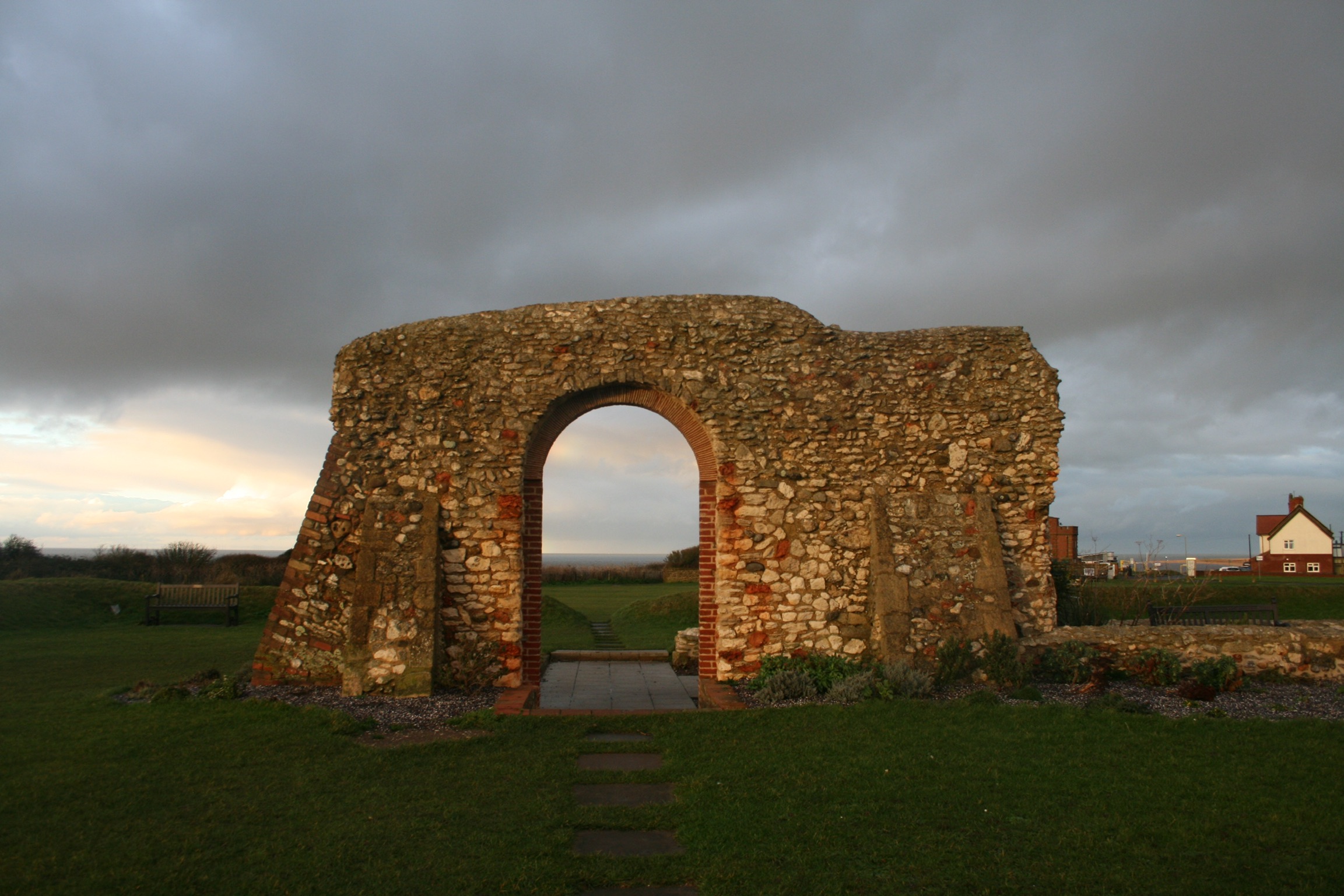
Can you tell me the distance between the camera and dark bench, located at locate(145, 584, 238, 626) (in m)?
15.5

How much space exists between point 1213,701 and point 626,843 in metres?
6.21

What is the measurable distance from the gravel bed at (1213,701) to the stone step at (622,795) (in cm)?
233

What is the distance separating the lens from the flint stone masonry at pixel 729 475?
27.7ft

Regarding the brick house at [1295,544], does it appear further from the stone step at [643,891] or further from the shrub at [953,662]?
the stone step at [643,891]

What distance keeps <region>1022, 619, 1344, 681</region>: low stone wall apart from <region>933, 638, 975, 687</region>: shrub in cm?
67

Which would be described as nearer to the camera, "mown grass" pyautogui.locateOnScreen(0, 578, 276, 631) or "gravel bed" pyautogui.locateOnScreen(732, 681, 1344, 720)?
"gravel bed" pyautogui.locateOnScreen(732, 681, 1344, 720)

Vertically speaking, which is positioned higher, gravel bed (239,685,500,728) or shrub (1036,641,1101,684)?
shrub (1036,641,1101,684)

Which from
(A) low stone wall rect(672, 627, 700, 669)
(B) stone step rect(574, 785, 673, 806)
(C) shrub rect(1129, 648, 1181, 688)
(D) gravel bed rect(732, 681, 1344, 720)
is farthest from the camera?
(A) low stone wall rect(672, 627, 700, 669)

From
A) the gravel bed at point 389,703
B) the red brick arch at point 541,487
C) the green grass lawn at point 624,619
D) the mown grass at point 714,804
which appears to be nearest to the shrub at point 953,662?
the mown grass at point 714,804

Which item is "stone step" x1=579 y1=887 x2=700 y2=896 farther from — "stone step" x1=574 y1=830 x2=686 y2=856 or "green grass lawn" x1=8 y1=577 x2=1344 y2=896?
"stone step" x1=574 y1=830 x2=686 y2=856

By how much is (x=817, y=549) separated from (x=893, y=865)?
16.1 ft

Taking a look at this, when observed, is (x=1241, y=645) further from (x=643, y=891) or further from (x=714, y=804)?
(x=643, y=891)

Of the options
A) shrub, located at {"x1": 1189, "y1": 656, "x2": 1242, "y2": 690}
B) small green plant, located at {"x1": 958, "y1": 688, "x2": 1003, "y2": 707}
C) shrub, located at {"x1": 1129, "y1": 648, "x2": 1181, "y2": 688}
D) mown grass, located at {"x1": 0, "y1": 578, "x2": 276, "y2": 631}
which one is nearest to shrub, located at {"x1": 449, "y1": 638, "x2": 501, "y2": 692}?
small green plant, located at {"x1": 958, "y1": 688, "x2": 1003, "y2": 707}

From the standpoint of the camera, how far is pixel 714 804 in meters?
4.77
